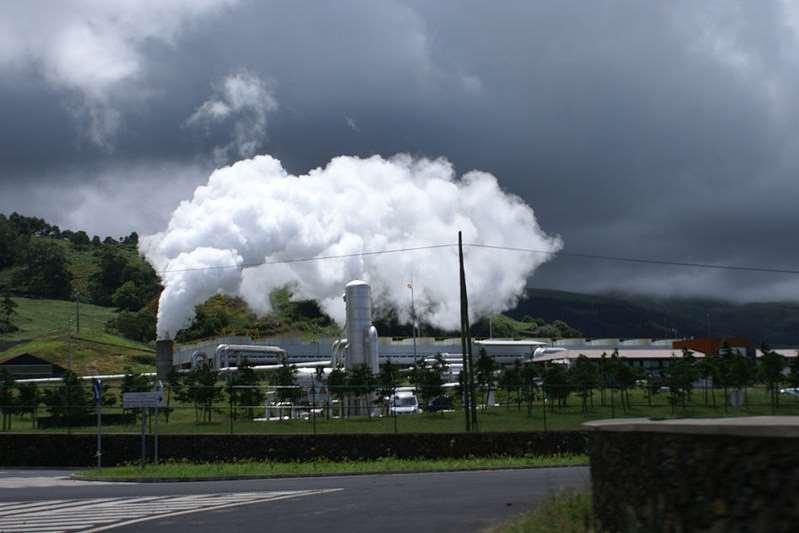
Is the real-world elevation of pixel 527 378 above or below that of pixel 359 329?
below

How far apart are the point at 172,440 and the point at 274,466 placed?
670 cm

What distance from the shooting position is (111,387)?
76000mm

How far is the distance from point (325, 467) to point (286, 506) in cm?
1574

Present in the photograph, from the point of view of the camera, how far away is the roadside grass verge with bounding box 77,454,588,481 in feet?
103

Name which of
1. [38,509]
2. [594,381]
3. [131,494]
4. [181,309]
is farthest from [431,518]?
[181,309]

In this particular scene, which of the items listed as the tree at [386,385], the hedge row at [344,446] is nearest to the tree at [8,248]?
the tree at [386,385]

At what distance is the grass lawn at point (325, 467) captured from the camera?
1241 inches

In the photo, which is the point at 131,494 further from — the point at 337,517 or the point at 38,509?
the point at 337,517

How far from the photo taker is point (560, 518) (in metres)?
12.2

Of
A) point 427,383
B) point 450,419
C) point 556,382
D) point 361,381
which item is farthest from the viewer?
point 556,382

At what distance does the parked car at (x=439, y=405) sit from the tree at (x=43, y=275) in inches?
4991

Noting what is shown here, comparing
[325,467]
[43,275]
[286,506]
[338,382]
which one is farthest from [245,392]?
[43,275]

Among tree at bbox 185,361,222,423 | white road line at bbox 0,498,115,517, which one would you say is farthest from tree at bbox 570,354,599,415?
white road line at bbox 0,498,115,517

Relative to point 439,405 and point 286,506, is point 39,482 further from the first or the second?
point 439,405
